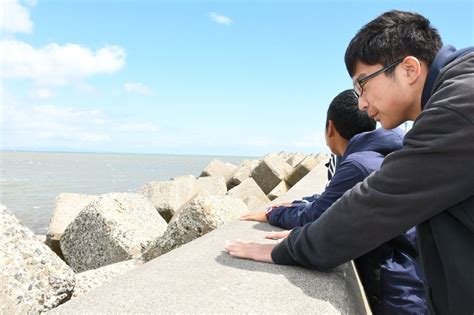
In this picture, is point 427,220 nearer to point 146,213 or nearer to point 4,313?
point 4,313

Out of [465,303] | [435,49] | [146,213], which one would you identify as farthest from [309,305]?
[146,213]

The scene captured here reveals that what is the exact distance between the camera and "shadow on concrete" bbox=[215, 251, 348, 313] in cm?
142

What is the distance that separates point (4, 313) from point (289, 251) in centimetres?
139

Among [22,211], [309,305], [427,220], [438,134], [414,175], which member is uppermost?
[438,134]

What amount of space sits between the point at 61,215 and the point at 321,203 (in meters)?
3.88

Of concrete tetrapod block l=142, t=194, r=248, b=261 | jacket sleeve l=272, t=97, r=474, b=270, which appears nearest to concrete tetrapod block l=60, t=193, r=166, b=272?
concrete tetrapod block l=142, t=194, r=248, b=261

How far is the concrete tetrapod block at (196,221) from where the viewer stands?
9.39 feet

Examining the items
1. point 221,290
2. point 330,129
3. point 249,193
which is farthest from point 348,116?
point 249,193

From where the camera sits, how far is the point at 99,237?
3.76m

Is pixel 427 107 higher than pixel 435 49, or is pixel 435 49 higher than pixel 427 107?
pixel 435 49

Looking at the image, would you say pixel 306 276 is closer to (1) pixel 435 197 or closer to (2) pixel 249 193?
(1) pixel 435 197

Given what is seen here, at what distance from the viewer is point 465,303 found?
120cm

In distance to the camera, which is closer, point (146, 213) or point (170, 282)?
point (170, 282)

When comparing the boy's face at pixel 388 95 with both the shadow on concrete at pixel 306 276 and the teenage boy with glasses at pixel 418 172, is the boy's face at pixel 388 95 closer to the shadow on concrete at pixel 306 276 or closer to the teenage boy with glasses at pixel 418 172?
the teenage boy with glasses at pixel 418 172
